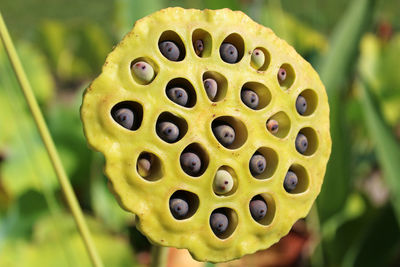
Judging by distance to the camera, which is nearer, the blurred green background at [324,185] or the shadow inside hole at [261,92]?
the shadow inside hole at [261,92]

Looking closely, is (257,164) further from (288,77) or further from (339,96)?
(339,96)

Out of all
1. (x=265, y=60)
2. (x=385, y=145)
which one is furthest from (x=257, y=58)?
(x=385, y=145)

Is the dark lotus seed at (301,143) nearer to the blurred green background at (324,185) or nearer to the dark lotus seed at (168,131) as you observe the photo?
the dark lotus seed at (168,131)

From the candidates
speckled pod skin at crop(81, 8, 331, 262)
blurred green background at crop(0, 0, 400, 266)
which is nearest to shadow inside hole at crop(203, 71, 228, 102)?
speckled pod skin at crop(81, 8, 331, 262)

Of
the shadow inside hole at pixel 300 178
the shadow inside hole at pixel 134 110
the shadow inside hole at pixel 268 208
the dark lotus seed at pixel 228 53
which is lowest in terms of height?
the shadow inside hole at pixel 268 208

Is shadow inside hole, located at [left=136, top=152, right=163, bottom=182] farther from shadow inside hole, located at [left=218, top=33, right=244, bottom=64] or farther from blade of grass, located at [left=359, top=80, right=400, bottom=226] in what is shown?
blade of grass, located at [left=359, top=80, right=400, bottom=226]

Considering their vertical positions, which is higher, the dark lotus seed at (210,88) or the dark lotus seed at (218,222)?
the dark lotus seed at (210,88)

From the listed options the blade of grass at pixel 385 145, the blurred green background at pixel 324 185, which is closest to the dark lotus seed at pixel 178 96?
the blurred green background at pixel 324 185

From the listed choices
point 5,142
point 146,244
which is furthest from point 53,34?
point 146,244
